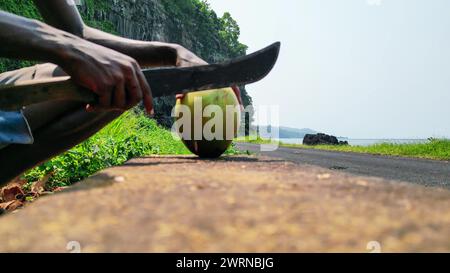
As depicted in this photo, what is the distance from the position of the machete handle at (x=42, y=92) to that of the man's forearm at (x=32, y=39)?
82 mm

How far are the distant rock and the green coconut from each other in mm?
24361

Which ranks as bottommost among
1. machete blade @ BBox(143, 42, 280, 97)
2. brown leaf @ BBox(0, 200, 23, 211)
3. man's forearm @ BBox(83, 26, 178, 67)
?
brown leaf @ BBox(0, 200, 23, 211)

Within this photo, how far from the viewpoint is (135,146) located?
5.34 meters

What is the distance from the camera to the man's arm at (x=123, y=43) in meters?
2.26

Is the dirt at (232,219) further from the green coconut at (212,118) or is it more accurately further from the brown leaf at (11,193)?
the brown leaf at (11,193)

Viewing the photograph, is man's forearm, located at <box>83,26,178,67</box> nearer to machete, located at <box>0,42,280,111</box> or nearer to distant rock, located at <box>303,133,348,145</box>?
machete, located at <box>0,42,280,111</box>

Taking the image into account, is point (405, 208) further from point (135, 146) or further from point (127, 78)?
point (135, 146)

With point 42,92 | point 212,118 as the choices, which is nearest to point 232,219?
point 42,92

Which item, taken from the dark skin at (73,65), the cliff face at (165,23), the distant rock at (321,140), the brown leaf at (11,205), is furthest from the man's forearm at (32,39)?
the distant rock at (321,140)

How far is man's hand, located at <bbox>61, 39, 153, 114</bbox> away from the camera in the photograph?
1.41m

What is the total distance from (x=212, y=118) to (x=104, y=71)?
1.27 meters

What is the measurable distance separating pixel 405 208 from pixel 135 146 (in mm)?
4663

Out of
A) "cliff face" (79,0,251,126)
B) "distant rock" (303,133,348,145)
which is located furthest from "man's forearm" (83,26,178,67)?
"distant rock" (303,133,348,145)
